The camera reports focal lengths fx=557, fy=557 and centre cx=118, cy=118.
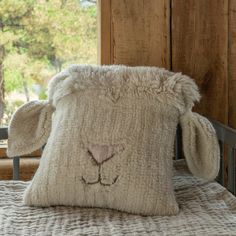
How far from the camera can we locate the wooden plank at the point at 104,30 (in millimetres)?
1812

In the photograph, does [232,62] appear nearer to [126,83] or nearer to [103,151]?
[126,83]

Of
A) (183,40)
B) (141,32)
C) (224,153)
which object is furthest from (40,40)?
(224,153)

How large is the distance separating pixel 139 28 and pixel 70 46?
0.84ft

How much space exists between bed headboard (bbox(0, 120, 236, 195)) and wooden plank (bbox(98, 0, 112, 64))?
35 centimetres

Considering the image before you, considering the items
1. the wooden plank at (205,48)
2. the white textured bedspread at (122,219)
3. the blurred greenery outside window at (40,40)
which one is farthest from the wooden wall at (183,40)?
the white textured bedspread at (122,219)

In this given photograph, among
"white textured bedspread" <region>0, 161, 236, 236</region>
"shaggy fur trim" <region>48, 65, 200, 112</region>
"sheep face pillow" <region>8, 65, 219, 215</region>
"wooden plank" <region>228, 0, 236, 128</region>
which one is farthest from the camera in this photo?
"wooden plank" <region>228, 0, 236, 128</region>

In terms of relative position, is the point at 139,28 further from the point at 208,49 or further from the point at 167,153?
the point at 167,153

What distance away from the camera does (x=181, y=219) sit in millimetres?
1354

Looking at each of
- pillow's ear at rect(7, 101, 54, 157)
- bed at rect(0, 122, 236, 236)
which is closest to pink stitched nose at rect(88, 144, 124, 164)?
bed at rect(0, 122, 236, 236)

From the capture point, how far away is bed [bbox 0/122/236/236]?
1.27 meters

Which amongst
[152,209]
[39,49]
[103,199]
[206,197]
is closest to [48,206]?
[103,199]

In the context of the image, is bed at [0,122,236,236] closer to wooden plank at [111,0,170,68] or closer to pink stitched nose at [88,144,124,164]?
pink stitched nose at [88,144,124,164]

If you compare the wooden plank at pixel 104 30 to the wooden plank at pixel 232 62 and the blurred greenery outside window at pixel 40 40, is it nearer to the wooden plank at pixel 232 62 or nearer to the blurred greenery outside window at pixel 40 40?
the blurred greenery outside window at pixel 40 40

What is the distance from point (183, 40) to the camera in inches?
72.2
